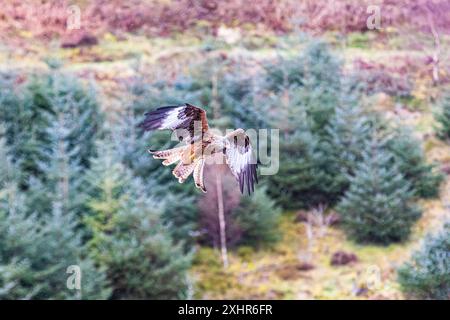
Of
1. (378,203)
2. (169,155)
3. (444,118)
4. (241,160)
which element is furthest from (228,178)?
(169,155)

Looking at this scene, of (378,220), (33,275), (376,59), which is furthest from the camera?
(376,59)

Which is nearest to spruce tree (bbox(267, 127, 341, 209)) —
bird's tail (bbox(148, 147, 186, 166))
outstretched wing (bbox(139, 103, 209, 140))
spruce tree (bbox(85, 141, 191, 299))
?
spruce tree (bbox(85, 141, 191, 299))

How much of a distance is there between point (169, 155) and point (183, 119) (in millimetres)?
449

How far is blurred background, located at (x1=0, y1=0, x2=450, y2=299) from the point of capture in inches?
615

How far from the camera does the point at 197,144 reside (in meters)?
4.98

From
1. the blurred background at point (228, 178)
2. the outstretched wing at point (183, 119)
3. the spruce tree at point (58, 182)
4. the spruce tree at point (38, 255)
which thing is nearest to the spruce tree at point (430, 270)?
the blurred background at point (228, 178)

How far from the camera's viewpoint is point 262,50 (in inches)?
1091

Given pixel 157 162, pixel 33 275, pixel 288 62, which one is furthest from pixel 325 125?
pixel 33 275

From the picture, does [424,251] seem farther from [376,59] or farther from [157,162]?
[376,59]

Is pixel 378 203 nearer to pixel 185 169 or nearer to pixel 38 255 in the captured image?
pixel 38 255
